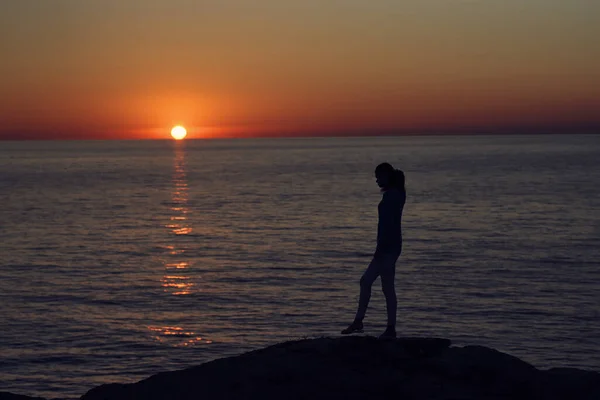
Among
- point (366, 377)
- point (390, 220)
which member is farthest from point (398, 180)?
point (366, 377)

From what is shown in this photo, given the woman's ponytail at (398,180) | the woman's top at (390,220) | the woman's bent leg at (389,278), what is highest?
the woman's ponytail at (398,180)

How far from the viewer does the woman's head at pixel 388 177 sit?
1197 centimetres

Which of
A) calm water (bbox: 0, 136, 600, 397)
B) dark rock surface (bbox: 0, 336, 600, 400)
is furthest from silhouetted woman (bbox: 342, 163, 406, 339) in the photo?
calm water (bbox: 0, 136, 600, 397)

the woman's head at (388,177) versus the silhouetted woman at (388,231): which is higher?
the woman's head at (388,177)

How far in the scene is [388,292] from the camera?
490 inches

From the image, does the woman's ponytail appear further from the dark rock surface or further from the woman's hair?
the dark rock surface

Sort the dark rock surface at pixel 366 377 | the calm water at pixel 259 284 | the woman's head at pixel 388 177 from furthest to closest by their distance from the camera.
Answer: the calm water at pixel 259 284
the woman's head at pixel 388 177
the dark rock surface at pixel 366 377

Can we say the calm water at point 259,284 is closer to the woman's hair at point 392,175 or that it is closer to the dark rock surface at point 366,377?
the dark rock surface at point 366,377

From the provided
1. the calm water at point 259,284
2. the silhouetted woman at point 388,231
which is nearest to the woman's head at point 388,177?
the silhouetted woman at point 388,231

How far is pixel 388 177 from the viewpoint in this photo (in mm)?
11984

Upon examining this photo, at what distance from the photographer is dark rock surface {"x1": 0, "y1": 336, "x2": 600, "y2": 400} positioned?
35.0 feet

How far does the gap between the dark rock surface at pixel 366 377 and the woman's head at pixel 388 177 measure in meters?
2.29

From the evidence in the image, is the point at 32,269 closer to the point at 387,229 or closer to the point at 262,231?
the point at 262,231

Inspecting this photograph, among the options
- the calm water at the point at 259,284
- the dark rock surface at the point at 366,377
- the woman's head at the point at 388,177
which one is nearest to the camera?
the dark rock surface at the point at 366,377
